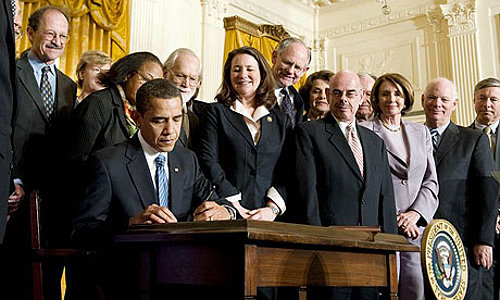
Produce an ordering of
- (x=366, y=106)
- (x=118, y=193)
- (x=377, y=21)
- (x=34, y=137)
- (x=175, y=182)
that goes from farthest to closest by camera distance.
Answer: (x=377, y=21) → (x=366, y=106) → (x=34, y=137) → (x=175, y=182) → (x=118, y=193)

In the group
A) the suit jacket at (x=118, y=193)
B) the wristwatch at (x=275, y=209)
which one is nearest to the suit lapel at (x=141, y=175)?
the suit jacket at (x=118, y=193)

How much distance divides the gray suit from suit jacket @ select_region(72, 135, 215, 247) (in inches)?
55.7

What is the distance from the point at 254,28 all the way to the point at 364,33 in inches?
94.1

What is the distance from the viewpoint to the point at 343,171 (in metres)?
2.78

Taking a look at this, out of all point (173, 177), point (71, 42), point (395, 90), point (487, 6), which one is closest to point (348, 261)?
point (173, 177)

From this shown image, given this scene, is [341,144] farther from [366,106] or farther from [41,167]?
[41,167]

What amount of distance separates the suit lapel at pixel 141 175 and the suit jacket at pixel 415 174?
1.63m

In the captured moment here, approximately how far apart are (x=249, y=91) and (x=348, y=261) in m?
1.35

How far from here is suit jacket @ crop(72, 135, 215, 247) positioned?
190 cm

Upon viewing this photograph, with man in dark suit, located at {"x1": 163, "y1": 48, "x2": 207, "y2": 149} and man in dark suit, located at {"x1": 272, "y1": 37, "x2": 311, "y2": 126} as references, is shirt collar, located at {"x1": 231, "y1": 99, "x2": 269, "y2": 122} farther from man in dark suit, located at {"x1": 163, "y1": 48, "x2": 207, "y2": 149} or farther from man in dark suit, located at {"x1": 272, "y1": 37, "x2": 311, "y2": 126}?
man in dark suit, located at {"x1": 272, "y1": 37, "x2": 311, "y2": 126}

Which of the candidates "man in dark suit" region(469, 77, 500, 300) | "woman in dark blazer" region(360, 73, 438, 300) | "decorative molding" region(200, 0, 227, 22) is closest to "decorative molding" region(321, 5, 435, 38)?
"decorative molding" region(200, 0, 227, 22)

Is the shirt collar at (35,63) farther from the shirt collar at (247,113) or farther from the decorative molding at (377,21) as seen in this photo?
the decorative molding at (377,21)

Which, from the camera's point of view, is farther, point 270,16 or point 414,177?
point 270,16

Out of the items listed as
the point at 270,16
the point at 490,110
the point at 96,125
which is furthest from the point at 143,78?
the point at 270,16
